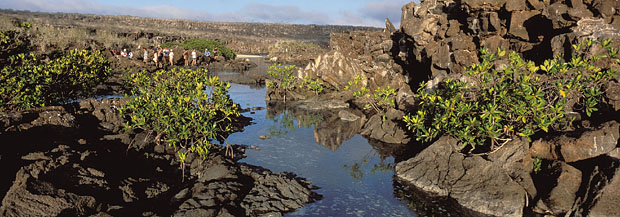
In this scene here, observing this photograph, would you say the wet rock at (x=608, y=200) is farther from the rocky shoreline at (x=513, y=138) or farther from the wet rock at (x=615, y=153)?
the wet rock at (x=615, y=153)

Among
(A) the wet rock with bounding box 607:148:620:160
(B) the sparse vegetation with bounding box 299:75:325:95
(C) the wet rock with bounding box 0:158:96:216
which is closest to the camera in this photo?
(C) the wet rock with bounding box 0:158:96:216

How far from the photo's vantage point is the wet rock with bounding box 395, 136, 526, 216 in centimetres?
1113

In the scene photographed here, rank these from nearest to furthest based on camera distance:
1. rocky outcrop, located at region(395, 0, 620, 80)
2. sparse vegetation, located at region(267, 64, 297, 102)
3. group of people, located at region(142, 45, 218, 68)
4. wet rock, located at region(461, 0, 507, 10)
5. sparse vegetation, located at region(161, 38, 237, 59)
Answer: rocky outcrop, located at region(395, 0, 620, 80)
wet rock, located at region(461, 0, 507, 10)
sparse vegetation, located at region(267, 64, 297, 102)
group of people, located at region(142, 45, 218, 68)
sparse vegetation, located at region(161, 38, 237, 59)

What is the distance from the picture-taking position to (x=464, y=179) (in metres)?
12.3

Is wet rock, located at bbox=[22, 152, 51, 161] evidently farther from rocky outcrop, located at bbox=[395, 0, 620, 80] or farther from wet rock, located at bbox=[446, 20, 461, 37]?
wet rock, located at bbox=[446, 20, 461, 37]

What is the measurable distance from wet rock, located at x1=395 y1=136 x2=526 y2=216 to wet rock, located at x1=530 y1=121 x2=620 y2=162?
1719 mm

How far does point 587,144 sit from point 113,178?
1371cm

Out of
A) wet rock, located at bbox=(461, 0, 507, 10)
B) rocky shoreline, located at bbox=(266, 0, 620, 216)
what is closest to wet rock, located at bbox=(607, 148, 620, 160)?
rocky shoreline, located at bbox=(266, 0, 620, 216)

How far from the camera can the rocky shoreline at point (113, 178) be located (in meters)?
8.58

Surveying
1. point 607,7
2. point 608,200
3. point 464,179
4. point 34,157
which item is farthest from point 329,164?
point 607,7

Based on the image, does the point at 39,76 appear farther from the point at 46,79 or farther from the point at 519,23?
the point at 519,23

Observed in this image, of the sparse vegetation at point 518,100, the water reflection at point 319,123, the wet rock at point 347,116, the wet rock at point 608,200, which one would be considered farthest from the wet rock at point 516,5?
the wet rock at point 608,200

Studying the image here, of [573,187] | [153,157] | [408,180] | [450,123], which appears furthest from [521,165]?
[153,157]

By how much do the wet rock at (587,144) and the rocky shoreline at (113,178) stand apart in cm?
765
